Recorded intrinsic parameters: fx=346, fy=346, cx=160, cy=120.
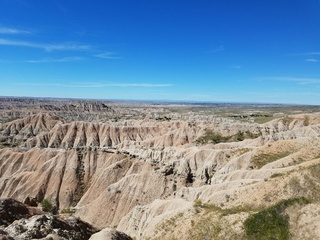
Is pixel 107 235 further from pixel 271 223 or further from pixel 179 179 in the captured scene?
pixel 179 179

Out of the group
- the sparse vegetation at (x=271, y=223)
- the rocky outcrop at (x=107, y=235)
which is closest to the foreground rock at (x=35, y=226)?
the rocky outcrop at (x=107, y=235)

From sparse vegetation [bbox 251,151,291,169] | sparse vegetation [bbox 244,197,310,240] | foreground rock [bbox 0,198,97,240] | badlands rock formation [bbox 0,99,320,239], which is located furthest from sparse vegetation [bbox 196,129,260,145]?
sparse vegetation [bbox 244,197,310,240]

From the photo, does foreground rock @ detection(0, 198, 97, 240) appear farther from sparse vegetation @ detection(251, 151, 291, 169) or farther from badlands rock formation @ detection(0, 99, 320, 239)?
sparse vegetation @ detection(251, 151, 291, 169)

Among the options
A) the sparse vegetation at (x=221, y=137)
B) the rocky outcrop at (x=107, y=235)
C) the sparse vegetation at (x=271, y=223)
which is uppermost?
the sparse vegetation at (x=271, y=223)

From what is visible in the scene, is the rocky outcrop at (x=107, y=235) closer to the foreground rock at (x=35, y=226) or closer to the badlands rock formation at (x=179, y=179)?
the badlands rock formation at (x=179, y=179)

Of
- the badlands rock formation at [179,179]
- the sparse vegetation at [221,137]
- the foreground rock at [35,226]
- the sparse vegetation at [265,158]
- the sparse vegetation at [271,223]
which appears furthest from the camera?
the sparse vegetation at [221,137]

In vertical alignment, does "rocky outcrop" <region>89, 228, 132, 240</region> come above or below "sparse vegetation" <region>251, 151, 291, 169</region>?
below

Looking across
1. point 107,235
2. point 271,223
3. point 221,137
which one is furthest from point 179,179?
point 221,137

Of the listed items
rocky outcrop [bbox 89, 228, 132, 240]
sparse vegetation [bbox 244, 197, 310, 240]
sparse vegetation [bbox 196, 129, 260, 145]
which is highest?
sparse vegetation [bbox 244, 197, 310, 240]
